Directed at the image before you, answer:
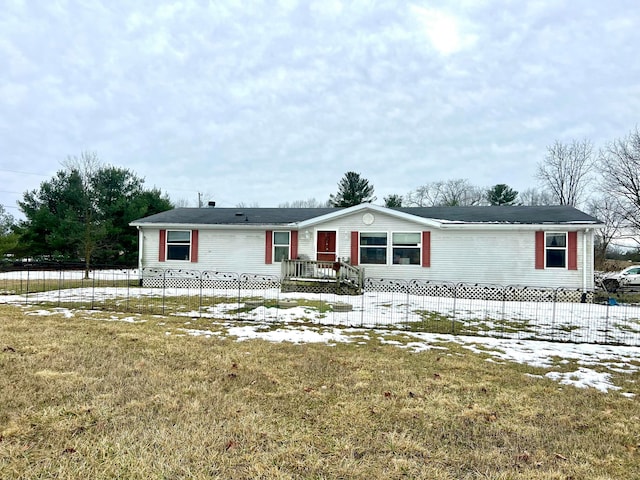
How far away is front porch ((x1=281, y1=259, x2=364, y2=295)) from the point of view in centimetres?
1353

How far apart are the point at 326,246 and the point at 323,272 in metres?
1.42

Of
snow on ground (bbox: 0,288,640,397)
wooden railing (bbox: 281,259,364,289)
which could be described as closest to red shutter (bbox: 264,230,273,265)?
wooden railing (bbox: 281,259,364,289)

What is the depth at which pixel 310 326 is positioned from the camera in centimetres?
744

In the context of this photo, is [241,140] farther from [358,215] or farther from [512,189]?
[512,189]

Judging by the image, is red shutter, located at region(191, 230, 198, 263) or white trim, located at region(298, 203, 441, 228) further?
red shutter, located at region(191, 230, 198, 263)

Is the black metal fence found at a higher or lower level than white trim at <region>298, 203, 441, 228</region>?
lower

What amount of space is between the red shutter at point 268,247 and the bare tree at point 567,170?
1062 inches

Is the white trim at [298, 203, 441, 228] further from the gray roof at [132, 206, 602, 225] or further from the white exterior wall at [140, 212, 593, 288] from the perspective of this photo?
the gray roof at [132, 206, 602, 225]

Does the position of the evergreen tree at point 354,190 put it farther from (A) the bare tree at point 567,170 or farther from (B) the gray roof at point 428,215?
(B) the gray roof at point 428,215

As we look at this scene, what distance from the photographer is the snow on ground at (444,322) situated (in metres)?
5.23

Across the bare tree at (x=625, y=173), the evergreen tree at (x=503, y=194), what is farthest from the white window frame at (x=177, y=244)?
the bare tree at (x=625, y=173)

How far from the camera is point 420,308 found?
10406 mm

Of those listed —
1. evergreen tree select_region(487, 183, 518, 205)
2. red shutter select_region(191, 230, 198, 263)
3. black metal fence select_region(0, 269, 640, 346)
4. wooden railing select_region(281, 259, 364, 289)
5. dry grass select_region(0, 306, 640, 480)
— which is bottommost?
black metal fence select_region(0, 269, 640, 346)

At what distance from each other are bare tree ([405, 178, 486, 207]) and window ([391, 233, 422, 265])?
2932 centimetres
